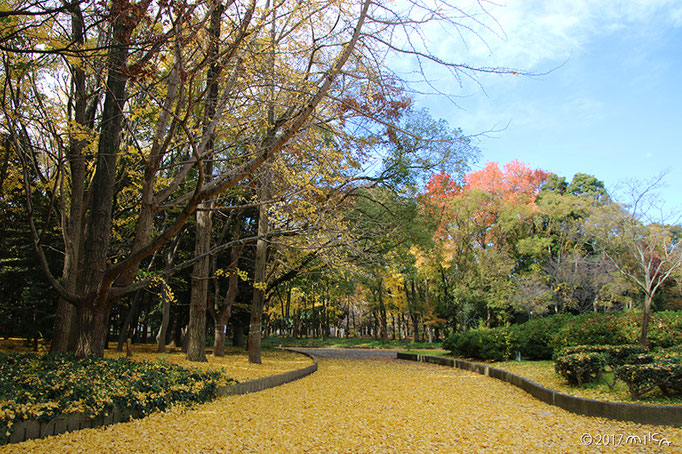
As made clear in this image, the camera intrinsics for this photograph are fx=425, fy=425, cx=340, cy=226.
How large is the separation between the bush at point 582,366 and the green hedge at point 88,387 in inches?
228

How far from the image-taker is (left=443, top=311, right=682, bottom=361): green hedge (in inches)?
415

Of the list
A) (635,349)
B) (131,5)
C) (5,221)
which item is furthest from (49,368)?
(5,221)

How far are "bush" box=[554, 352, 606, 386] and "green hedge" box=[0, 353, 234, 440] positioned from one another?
578cm

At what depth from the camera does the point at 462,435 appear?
471cm

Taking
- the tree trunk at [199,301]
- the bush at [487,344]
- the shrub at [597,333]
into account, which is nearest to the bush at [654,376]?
the shrub at [597,333]

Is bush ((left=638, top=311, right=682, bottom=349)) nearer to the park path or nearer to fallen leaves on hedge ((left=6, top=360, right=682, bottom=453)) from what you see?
fallen leaves on hedge ((left=6, top=360, right=682, bottom=453))

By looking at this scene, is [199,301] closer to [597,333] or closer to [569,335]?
[569,335]

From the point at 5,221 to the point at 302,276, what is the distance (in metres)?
10.0

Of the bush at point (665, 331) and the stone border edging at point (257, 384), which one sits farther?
the bush at point (665, 331)

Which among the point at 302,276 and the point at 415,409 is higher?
the point at 302,276

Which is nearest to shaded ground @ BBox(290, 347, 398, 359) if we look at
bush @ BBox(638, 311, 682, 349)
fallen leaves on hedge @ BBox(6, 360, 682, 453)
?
bush @ BBox(638, 311, 682, 349)

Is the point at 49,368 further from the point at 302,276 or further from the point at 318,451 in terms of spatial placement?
the point at 302,276

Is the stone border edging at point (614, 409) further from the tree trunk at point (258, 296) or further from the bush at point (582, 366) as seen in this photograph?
the tree trunk at point (258, 296)

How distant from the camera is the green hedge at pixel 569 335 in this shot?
10.5m
